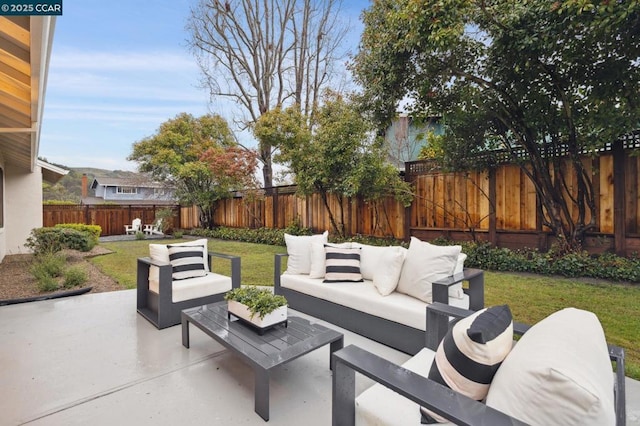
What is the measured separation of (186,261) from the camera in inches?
151

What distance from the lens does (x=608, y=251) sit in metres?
5.23

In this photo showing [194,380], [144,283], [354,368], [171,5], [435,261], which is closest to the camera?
[354,368]

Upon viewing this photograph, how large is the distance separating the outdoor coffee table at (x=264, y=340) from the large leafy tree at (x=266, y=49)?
11.1m

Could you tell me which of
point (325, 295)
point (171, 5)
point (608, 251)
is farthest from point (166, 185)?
point (608, 251)

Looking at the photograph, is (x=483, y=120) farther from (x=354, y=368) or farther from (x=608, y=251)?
(x=354, y=368)

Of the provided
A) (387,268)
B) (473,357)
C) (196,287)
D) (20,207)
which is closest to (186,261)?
(196,287)

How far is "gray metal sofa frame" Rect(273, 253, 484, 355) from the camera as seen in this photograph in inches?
104

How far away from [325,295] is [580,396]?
2.70 m

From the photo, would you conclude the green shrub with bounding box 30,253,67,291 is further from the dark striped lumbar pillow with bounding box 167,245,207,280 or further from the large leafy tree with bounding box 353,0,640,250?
the large leafy tree with bounding box 353,0,640,250

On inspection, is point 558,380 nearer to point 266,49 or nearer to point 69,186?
point 266,49

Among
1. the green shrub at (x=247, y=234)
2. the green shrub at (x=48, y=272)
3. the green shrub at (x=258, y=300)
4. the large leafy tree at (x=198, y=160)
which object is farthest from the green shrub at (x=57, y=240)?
the green shrub at (x=258, y=300)

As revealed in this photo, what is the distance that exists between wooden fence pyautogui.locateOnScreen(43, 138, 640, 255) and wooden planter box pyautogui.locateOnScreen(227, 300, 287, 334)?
557 centimetres

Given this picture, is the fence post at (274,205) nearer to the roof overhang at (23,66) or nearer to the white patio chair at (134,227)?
the roof overhang at (23,66)

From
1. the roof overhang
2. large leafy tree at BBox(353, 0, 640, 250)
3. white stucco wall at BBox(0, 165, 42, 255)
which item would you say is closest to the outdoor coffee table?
the roof overhang
